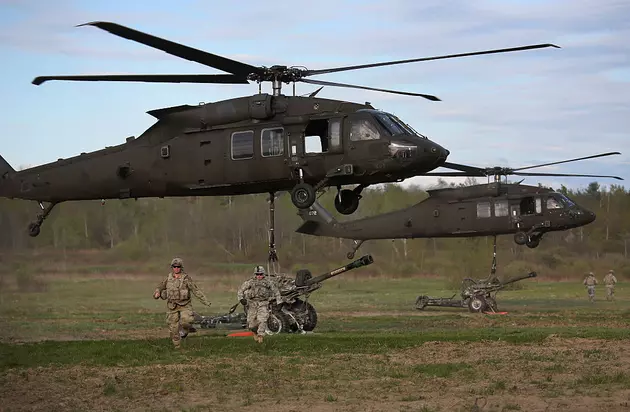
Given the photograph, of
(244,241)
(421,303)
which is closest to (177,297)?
(421,303)

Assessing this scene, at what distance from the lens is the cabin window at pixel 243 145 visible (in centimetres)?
2153

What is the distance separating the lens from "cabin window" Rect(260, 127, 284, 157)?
839 inches

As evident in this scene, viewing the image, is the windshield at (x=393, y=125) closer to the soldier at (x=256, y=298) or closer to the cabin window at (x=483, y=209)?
the soldier at (x=256, y=298)

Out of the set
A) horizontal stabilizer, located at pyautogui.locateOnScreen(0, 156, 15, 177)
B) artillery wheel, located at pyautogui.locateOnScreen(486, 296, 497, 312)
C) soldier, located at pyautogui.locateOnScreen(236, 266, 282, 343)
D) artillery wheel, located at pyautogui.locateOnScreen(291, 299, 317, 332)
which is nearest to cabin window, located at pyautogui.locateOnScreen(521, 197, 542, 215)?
artillery wheel, located at pyautogui.locateOnScreen(486, 296, 497, 312)

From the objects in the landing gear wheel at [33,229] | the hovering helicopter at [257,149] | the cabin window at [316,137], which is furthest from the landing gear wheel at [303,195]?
the landing gear wheel at [33,229]

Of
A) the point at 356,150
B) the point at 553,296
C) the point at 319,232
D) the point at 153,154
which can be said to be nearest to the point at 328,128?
the point at 356,150

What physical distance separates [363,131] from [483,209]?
14215 millimetres

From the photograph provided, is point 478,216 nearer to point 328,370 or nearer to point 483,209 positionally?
point 483,209

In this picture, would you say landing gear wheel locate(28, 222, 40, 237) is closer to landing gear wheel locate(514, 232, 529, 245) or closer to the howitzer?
the howitzer

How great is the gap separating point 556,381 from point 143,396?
597 centimetres

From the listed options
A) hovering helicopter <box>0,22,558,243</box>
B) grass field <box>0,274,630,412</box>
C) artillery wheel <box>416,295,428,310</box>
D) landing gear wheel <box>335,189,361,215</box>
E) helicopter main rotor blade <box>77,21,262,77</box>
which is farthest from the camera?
artillery wheel <box>416,295,428,310</box>

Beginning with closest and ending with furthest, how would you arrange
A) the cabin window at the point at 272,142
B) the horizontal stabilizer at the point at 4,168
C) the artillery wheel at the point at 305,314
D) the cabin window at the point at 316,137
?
the cabin window at the point at 316,137 → the cabin window at the point at 272,142 → the artillery wheel at the point at 305,314 → the horizontal stabilizer at the point at 4,168

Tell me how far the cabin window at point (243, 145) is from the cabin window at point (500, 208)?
14.7m

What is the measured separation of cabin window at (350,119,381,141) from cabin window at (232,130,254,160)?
91.6 inches
